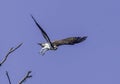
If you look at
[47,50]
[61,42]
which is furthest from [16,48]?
[61,42]

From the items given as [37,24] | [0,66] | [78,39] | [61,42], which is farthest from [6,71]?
[78,39]

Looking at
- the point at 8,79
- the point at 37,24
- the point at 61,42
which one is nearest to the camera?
the point at 8,79

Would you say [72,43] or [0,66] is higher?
[72,43]

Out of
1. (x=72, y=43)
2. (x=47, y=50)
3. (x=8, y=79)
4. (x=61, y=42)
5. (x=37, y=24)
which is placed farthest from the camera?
(x=72, y=43)

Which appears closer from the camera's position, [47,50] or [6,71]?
[6,71]

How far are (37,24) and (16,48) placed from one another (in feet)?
3.66

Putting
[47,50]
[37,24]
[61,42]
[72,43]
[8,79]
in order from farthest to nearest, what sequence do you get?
[72,43]
[61,42]
[47,50]
[37,24]
[8,79]

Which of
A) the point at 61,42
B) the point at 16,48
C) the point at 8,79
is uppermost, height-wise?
the point at 61,42

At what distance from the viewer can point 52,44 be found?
17.1 meters

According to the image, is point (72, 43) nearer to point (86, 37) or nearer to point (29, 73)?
point (86, 37)

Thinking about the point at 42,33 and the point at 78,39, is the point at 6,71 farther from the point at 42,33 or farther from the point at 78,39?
the point at 78,39

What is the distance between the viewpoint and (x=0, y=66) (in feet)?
48.5

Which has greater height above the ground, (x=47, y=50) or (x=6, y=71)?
(x=47, y=50)

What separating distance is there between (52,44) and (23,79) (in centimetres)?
278
